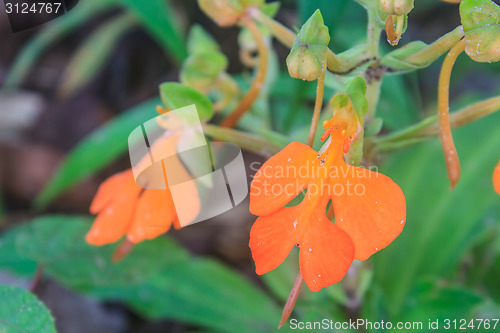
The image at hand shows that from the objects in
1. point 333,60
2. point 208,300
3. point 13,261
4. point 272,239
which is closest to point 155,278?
point 208,300

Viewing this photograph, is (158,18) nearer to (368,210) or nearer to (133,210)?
(133,210)

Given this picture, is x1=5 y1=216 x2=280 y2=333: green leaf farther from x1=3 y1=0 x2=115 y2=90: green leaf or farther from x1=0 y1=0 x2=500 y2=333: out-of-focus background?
x1=3 y1=0 x2=115 y2=90: green leaf

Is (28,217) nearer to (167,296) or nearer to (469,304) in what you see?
(167,296)

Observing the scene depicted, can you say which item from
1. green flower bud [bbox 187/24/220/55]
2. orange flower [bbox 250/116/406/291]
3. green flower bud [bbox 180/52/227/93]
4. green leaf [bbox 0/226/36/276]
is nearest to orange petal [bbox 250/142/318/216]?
orange flower [bbox 250/116/406/291]

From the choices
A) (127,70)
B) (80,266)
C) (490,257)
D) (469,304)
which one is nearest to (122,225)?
(80,266)

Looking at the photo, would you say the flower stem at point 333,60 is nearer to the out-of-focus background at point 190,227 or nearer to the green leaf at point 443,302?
the out-of-focus background at point 190,227
